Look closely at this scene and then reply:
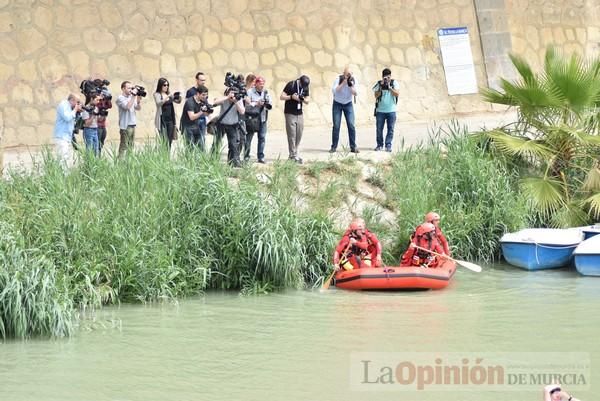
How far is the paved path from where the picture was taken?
18.9 m

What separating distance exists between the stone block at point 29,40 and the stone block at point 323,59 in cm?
496

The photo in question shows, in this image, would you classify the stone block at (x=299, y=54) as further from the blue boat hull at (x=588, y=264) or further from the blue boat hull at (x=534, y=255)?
the blue boat hull at (x=588, y=264)

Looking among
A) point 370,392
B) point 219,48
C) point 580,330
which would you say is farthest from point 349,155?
point 370,392

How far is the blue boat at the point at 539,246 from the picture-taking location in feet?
56.9

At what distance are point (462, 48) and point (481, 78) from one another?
69 cm

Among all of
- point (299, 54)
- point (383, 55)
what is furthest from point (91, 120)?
point (383, 55)

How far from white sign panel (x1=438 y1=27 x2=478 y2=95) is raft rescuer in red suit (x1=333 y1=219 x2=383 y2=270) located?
8.70m

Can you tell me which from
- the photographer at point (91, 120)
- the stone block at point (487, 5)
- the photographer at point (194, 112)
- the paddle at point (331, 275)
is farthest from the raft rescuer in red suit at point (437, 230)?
the stone block at point (487, 5)

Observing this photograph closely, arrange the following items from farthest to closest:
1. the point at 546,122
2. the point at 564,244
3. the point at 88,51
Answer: the point at 88,51
the point at 546,122
the point at 564,244

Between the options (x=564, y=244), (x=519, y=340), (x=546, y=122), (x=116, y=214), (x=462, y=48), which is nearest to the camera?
(x=519, y=340)

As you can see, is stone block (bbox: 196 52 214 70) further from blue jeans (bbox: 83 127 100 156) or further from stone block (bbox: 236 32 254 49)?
blue jeans (bbox: 83 127 100 156)

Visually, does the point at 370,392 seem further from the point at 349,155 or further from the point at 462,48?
the point at 462,48

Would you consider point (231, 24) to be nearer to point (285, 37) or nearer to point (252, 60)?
point (252, 60)

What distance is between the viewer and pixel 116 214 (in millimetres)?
15234
